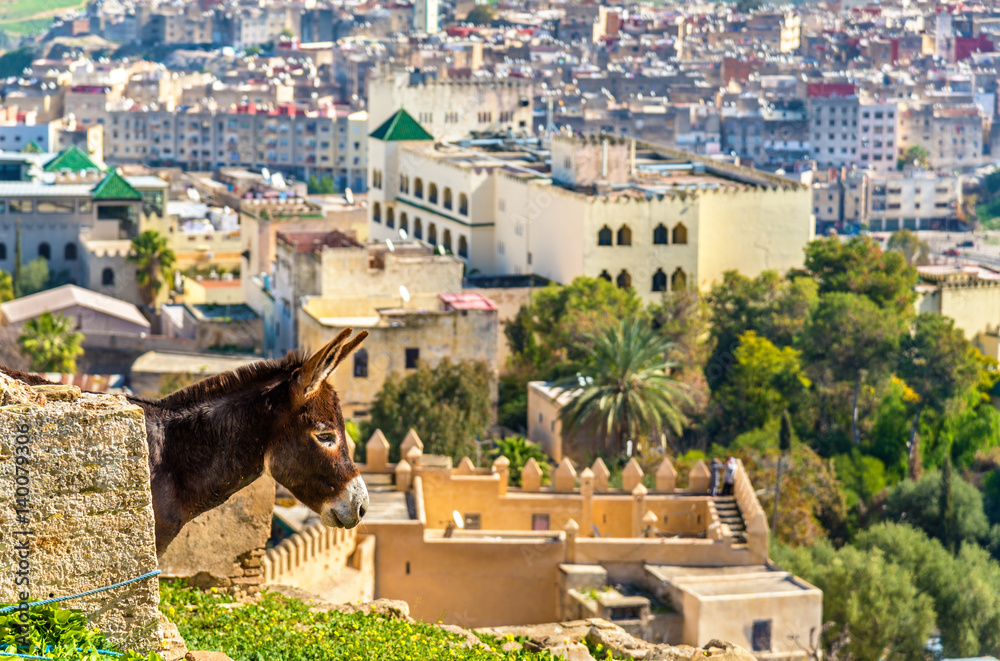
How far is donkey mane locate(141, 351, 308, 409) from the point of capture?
9.51 m

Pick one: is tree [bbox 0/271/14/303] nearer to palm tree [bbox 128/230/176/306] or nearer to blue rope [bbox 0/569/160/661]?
palm tree [bbox 128/230/176/306]

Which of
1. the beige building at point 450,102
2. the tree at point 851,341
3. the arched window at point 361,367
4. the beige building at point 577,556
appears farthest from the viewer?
the beige building at point 450,102

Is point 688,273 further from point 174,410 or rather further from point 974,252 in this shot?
point 974,252

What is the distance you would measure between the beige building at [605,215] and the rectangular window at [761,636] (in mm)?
24710

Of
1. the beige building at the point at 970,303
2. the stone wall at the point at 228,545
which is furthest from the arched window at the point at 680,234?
the stone wall at the point at 228,545

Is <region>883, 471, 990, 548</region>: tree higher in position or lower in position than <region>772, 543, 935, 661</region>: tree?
lower

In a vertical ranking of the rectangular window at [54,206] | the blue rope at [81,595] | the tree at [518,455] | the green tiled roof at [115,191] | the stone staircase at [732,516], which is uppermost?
the blue rope at [81,595]

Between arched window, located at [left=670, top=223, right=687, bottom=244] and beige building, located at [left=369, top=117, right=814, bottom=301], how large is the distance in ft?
0.10

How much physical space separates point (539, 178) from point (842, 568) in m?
26.5

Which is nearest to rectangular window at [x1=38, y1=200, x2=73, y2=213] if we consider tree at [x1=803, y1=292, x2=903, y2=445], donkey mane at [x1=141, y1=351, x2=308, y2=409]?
tree at [x1=803, y1=292, x2=903, y2=445]

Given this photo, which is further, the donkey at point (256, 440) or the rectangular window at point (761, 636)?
the rectangular window at point (761, 636)

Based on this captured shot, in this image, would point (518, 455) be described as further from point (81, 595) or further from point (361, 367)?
point (81, 595)

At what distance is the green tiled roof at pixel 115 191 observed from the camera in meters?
73.8

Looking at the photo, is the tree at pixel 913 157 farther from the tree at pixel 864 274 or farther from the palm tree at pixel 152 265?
the tree at pixel 864 274
